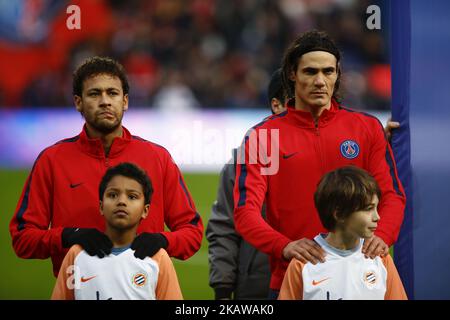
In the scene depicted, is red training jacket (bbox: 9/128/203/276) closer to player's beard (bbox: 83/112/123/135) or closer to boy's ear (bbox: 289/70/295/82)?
player's beard (bbox: 83/112/123/135)

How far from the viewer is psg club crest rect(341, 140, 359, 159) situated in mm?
3766

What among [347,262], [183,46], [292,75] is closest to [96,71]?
[292,75]

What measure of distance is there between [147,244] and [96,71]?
2.99 feet

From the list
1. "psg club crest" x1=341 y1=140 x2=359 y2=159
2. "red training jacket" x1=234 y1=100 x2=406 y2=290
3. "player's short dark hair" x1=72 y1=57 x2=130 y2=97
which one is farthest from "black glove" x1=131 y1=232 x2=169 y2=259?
"psg club crest" x1=341 y1=140 x2=359 y2=159

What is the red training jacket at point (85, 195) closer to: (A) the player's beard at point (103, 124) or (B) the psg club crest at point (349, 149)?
(A) the player's beard at point (103, 124)

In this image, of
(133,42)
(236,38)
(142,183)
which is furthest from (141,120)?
(142,183)

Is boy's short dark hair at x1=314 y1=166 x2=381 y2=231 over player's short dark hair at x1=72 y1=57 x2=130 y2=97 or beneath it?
beneath

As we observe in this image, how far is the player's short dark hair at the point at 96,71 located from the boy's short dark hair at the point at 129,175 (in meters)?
0.50

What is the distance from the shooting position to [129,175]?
3512 mm

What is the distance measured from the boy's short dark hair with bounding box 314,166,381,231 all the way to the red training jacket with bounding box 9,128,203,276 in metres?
0.64

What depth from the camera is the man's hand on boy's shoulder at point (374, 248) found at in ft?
11.0

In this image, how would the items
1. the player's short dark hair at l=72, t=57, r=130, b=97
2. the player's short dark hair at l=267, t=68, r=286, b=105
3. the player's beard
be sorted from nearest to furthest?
the player's beard < the player's short dark hair at l=72, t=57, r=130, b=97 < the player's short dark hair at l=267, t=68, r=286, b=105

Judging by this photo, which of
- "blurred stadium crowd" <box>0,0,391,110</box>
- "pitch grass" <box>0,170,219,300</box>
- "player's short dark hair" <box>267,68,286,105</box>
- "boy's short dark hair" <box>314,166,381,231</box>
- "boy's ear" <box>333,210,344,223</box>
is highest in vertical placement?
"blurred stadium crowd" <box>0,0,391,110</box>
